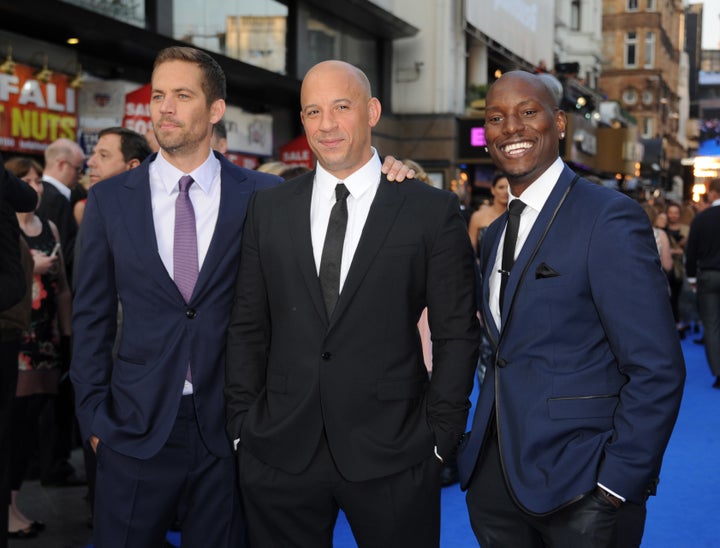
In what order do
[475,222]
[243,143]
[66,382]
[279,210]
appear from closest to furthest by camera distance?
1. [279,210]
2. [66,382]
3. [475,222]
4. [243,143]

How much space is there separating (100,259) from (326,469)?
1.18 metres

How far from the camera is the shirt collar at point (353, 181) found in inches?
124

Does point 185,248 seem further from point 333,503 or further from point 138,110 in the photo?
point 138,110

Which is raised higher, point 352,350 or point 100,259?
point 100,259

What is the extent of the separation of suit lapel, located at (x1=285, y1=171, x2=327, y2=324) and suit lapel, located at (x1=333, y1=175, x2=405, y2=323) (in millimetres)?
96

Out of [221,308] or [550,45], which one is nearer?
[221,308]

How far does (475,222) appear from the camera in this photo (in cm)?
804

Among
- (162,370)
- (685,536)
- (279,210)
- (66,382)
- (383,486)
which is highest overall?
(279,210)

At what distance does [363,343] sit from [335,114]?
820 millimetres

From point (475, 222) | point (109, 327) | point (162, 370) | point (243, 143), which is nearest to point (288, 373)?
point (162, 370)

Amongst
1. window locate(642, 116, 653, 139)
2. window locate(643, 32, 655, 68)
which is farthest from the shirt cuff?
window locate(642, 116, 653, 139)

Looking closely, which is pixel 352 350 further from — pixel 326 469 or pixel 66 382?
pixel 66 382

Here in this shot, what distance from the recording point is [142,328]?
126 inches

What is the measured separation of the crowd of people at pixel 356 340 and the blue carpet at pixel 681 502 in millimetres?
2204
